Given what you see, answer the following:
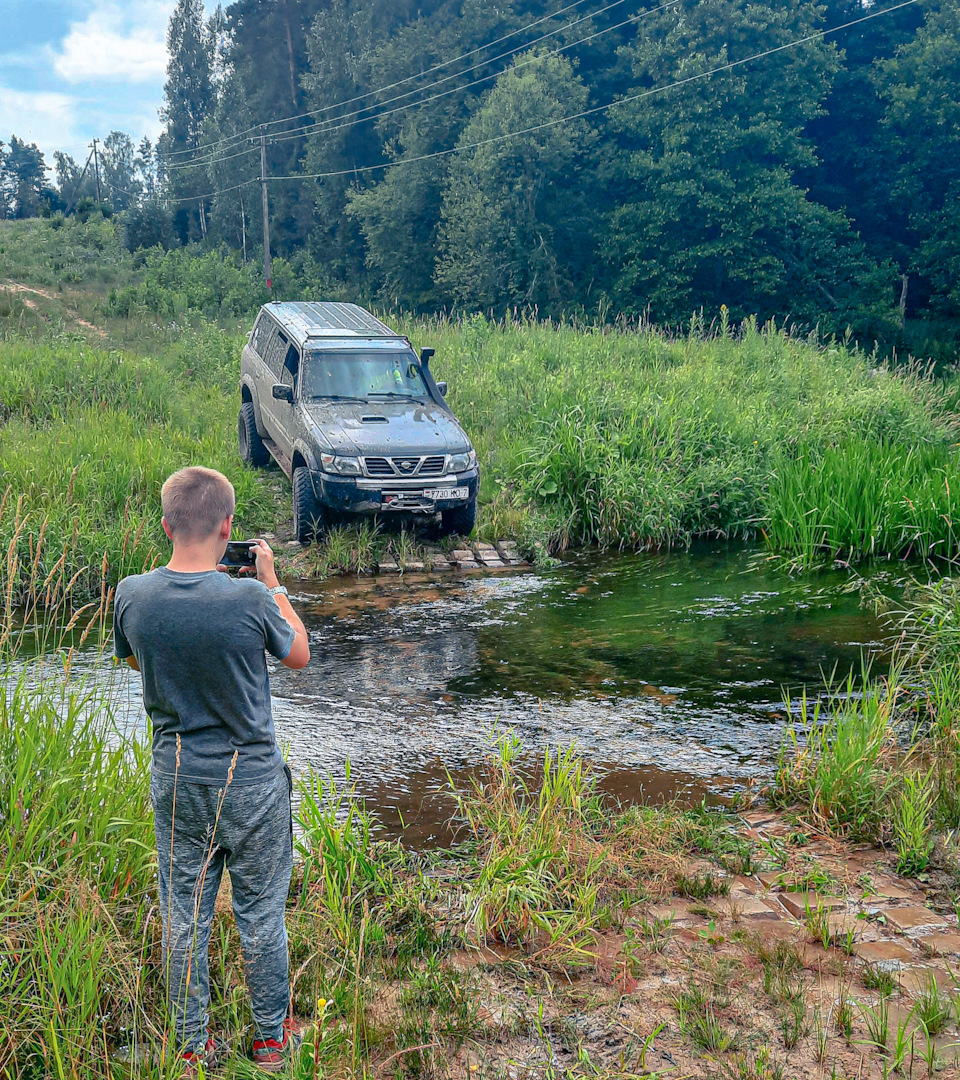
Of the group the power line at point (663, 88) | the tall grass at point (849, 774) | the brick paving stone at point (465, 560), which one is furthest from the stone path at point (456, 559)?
the power line at point (663, 88)

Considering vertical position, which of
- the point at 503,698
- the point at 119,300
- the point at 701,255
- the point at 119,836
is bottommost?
the point at 503,698

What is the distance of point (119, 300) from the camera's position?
3050cm

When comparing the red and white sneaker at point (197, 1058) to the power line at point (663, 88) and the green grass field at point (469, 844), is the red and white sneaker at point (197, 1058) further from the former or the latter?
the power line at point (663, 88)

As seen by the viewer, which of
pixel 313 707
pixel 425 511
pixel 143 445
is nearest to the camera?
pixel 313 707

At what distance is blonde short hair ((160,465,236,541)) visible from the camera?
107 inches

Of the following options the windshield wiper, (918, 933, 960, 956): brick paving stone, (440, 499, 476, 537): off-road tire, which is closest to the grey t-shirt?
→ (918, 933, 960, 956): brick paving stone

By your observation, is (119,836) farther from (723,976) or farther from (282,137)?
(282,137)

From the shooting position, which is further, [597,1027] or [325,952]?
[325,952]

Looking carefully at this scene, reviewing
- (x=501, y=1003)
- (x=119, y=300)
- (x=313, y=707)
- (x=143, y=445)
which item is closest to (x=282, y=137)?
(x=119, y=300)

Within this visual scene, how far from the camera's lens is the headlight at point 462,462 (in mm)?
10375

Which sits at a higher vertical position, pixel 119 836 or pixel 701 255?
pixel 701 255

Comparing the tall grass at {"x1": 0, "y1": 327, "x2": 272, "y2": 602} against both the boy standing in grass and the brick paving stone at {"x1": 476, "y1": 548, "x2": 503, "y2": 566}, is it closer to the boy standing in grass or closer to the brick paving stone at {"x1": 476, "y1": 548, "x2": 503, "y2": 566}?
the brick paving stone at {"x1": 476, "y1": 548, "x2": 503, "y2": 566}

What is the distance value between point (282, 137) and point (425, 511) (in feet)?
158

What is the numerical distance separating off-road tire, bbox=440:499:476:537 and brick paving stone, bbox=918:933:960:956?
24.9 feet
